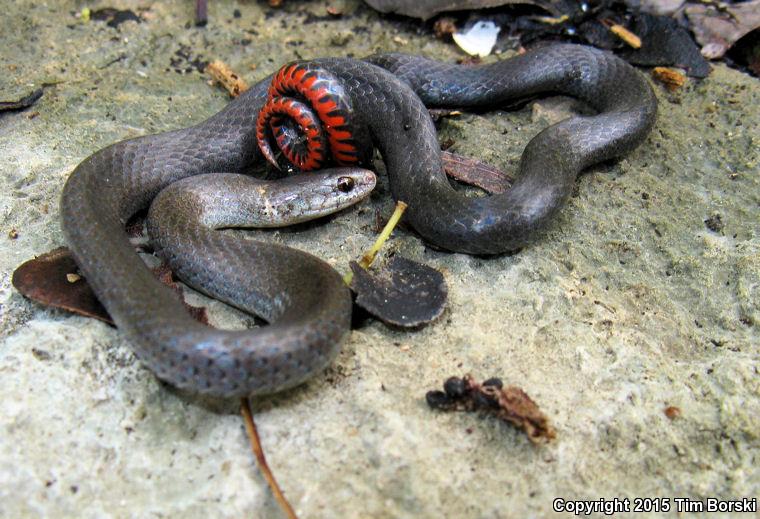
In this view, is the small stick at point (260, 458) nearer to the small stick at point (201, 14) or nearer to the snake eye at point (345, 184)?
the snake eye at point (345, 184)

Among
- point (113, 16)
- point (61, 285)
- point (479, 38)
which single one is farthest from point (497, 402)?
point (113, 16)

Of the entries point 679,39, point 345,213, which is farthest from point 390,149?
point 679,39

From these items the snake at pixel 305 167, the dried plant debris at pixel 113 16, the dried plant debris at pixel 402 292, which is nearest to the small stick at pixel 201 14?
the dried plant debris at pixel 113 16

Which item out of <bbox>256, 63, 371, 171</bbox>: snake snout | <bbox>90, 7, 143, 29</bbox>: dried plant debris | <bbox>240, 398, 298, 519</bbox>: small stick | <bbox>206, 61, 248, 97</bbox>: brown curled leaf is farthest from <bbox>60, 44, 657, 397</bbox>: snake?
<bbox>90, 7, 143, 29</bbox>: dried plant debris

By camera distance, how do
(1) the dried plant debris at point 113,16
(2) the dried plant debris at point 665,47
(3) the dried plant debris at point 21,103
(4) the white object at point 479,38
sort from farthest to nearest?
1. (1) the dried plant debris at point 113,16
2. (4) the white object at point 479,38
3. (2) the dried plant debris at point 665,47
4. (3) the dried plant debris at point 21,103

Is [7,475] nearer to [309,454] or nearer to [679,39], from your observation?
[309,454]

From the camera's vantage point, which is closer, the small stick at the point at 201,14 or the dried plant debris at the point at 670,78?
the dried plant debris at the point at 670,78

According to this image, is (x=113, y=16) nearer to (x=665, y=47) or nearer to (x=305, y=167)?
(x=305, y=167)

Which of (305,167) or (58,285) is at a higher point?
(305,167)
